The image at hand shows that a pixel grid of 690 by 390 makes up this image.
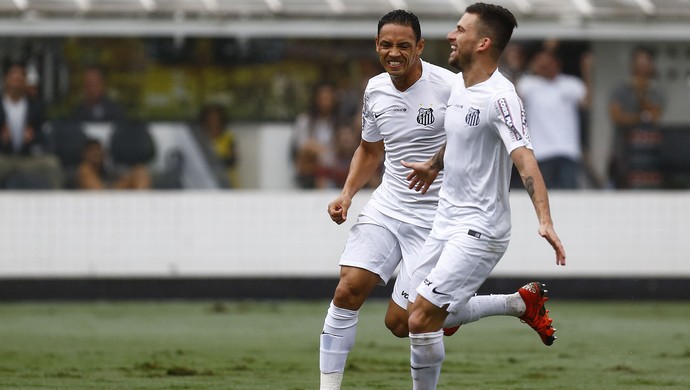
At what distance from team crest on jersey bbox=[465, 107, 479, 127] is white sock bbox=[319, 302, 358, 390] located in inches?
53.6

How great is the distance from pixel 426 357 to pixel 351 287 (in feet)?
2.54

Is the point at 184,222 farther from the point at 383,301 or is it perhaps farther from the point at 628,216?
the point at 628,216

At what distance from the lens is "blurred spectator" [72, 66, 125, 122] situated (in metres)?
15.6

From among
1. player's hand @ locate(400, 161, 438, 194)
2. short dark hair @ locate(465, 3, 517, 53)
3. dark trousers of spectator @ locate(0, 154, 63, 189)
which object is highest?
short dark hair @ locate(465, 3, 517, 53)

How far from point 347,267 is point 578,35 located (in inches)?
339

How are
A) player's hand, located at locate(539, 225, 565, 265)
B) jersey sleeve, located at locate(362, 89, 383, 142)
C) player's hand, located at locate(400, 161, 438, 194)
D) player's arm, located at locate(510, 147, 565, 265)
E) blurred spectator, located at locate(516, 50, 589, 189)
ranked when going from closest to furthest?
player's hand, located at locate(539, 225, 565, 265) → player's arm, located at locate(510, 147, 565, 265) → player's hand, located at locate(400, 161, 438, 194) → jersey sleeve, located at locate(362, 89, 383, 142) → blurred spectator, located at locate(516, 50, 589, 189)

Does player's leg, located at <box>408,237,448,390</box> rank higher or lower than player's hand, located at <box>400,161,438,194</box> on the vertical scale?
lower

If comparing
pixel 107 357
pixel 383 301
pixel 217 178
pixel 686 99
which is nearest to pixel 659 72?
pixel 686 99

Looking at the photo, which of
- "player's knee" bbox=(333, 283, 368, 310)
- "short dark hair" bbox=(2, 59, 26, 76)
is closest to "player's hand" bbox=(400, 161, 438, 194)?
"player's knee" bbox=(333, 283, 368, 310)

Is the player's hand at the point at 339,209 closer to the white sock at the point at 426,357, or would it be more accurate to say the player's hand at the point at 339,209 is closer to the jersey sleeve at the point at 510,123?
the white sock at the point at 426,357

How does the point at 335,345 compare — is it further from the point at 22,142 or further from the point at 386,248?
the point at 22,142

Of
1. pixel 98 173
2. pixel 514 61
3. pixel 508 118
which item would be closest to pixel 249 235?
pixel 98 173

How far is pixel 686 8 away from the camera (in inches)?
623

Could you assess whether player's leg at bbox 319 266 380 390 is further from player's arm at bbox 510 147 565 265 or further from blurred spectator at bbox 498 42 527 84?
blurred spectator at bbox 498 42 527 84
